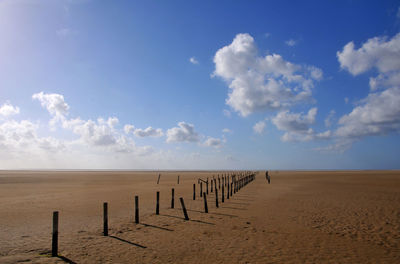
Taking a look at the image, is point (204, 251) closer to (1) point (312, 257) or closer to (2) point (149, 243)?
(2) point (149, 243)

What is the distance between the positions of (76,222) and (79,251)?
17.6 feet

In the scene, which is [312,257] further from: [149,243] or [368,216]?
[368,216]

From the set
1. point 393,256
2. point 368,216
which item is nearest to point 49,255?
point 393,256

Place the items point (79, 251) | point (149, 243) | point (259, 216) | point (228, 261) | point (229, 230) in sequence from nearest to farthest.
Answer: point (228, 261) → point (79, 251) → point (149, 243) → point (229, 230) → point (259, 216)

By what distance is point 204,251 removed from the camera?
9.46 m

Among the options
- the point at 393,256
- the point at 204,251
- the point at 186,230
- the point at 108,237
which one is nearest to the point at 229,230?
the point at 186,230

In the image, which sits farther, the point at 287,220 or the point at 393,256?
the point at 287,220

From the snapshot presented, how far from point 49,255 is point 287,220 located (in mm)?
11554

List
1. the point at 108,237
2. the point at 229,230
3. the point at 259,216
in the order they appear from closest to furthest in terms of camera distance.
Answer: the point at 108,237
the point at 229,230
the point at 259,216

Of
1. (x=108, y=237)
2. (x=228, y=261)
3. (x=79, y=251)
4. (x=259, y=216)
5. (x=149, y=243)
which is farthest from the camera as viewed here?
(x=259, y=216)

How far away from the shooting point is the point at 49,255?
870 cm

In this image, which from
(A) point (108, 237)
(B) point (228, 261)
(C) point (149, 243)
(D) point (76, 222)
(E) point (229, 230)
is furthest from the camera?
(D) point (76, 222)

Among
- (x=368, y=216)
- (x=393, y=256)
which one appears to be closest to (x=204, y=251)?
(x=393, y=256)

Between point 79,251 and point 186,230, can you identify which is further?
point 186,230
